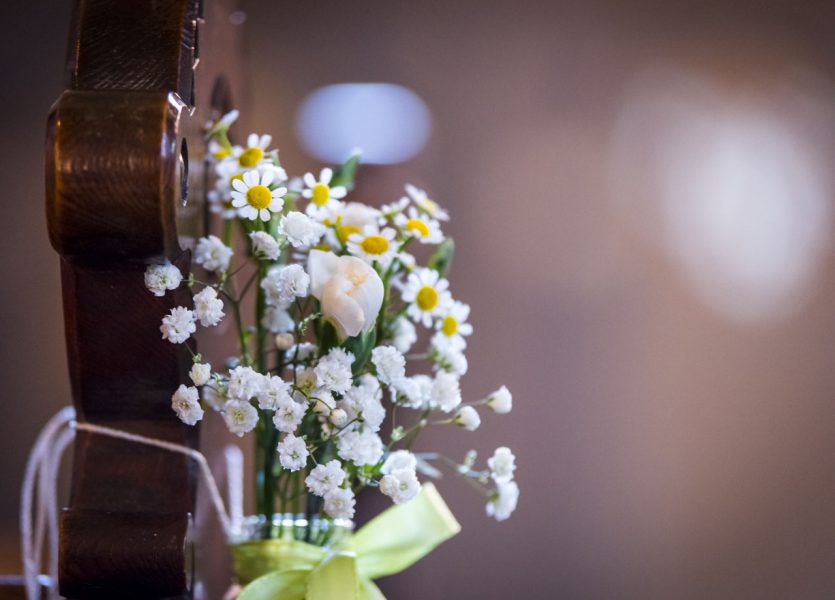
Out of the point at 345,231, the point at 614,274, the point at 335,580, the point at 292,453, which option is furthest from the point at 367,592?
the point at 614,274

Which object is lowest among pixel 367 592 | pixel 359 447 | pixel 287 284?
pixel 367 592

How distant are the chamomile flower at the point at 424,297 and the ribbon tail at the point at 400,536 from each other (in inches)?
5.1

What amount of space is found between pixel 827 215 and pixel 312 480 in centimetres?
177

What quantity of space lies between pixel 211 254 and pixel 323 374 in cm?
11

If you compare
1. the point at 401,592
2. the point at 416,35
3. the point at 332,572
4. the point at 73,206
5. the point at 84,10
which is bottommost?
the point at 401,592

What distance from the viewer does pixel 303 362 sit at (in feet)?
1.89

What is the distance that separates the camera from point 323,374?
522mm

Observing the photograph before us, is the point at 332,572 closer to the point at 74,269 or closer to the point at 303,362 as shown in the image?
the point at 303,362

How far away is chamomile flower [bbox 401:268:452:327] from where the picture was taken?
1.96 ft

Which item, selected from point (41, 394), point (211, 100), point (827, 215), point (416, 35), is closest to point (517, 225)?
point (416, 35)

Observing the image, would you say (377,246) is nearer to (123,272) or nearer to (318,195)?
(318,195)

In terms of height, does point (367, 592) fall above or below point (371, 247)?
below

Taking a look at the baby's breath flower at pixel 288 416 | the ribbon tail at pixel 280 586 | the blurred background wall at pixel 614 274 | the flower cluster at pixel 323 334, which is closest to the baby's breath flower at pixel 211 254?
the flower cluster at pixel 323 334

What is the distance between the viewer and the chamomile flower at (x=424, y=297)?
0.60m
